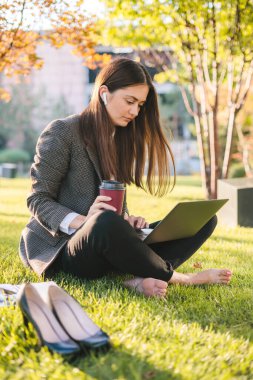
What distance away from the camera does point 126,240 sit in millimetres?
2807

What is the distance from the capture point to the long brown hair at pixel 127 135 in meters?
3.26

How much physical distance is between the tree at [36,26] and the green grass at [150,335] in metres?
3.35

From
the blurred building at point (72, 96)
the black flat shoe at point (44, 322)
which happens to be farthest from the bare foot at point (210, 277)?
the blurred building at point (72, 96)

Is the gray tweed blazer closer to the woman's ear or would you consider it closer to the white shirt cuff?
the white shirt cuff

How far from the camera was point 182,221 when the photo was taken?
10.2ft

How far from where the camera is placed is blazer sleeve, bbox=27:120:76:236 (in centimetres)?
313

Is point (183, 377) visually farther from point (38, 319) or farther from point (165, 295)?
point (165, 295)

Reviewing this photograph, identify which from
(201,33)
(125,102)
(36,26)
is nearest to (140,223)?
(125,102)

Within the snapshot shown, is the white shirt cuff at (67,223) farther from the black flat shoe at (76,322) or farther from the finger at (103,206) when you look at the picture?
the black flat shoe at (76,322)

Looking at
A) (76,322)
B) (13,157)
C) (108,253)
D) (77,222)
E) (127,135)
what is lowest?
(13,157)

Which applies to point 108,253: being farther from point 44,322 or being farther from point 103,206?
point 44,322

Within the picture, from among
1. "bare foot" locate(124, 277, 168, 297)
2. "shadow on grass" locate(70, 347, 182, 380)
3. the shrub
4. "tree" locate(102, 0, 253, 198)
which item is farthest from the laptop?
the shrub

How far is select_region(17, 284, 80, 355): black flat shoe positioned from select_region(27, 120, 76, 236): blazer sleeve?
0.78 meters

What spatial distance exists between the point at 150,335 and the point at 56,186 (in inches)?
44.9
